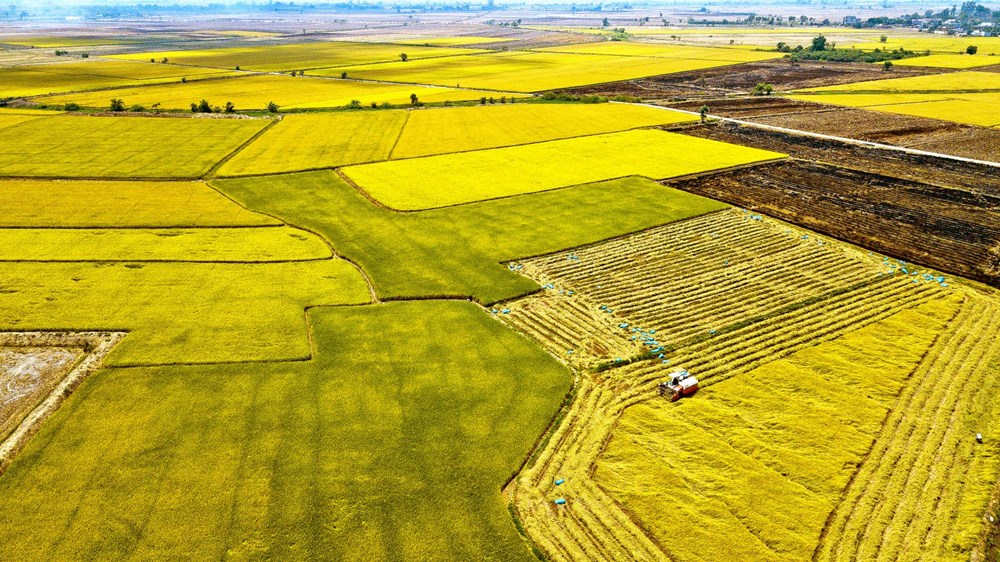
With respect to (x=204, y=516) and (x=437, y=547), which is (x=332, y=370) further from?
(x=437, y=547)

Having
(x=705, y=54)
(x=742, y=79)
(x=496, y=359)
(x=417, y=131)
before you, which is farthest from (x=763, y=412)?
(x=705, y=54)

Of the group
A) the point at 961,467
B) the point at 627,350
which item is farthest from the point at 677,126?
the point at 961,467

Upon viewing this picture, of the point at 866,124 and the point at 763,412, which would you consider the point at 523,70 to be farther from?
the point at 763,412

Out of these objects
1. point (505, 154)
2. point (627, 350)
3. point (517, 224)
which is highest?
point (505, 154)

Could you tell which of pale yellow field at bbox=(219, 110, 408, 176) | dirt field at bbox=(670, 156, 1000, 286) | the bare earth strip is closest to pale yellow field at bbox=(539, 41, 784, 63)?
pale yellow field at bbox=(219, 110, 408, 176)

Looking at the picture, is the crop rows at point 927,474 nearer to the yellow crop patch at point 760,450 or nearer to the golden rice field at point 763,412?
the golden rice field at point 763,412

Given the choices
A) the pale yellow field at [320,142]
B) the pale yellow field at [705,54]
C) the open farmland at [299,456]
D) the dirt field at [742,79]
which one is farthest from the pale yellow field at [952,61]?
the open farmland at [299,456]
